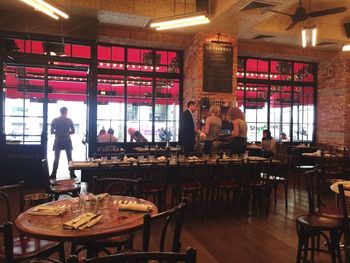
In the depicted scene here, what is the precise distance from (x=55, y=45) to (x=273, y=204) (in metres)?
5.54

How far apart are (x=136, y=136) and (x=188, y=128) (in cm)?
218

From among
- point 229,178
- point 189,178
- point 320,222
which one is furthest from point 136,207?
point 229,178

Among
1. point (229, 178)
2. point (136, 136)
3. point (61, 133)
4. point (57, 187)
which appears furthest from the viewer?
Result: point (136, 136)

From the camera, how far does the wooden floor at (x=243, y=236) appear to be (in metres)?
3.45

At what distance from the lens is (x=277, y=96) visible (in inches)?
399

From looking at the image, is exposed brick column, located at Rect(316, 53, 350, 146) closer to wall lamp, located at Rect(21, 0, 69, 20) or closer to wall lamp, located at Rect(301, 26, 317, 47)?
wall lamp, located at Rect(301, 26, 317, 47)

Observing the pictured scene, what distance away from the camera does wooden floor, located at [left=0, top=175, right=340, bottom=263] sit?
11.3 feet

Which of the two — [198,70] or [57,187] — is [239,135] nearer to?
[198,70]

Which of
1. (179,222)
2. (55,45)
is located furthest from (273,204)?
(55,45)

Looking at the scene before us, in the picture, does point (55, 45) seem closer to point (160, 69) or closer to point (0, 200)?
point (160, 69)

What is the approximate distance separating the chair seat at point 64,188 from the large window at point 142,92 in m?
3.75

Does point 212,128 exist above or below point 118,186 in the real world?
above

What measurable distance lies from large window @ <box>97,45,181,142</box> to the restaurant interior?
1.4 inches

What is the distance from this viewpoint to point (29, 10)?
679cm
